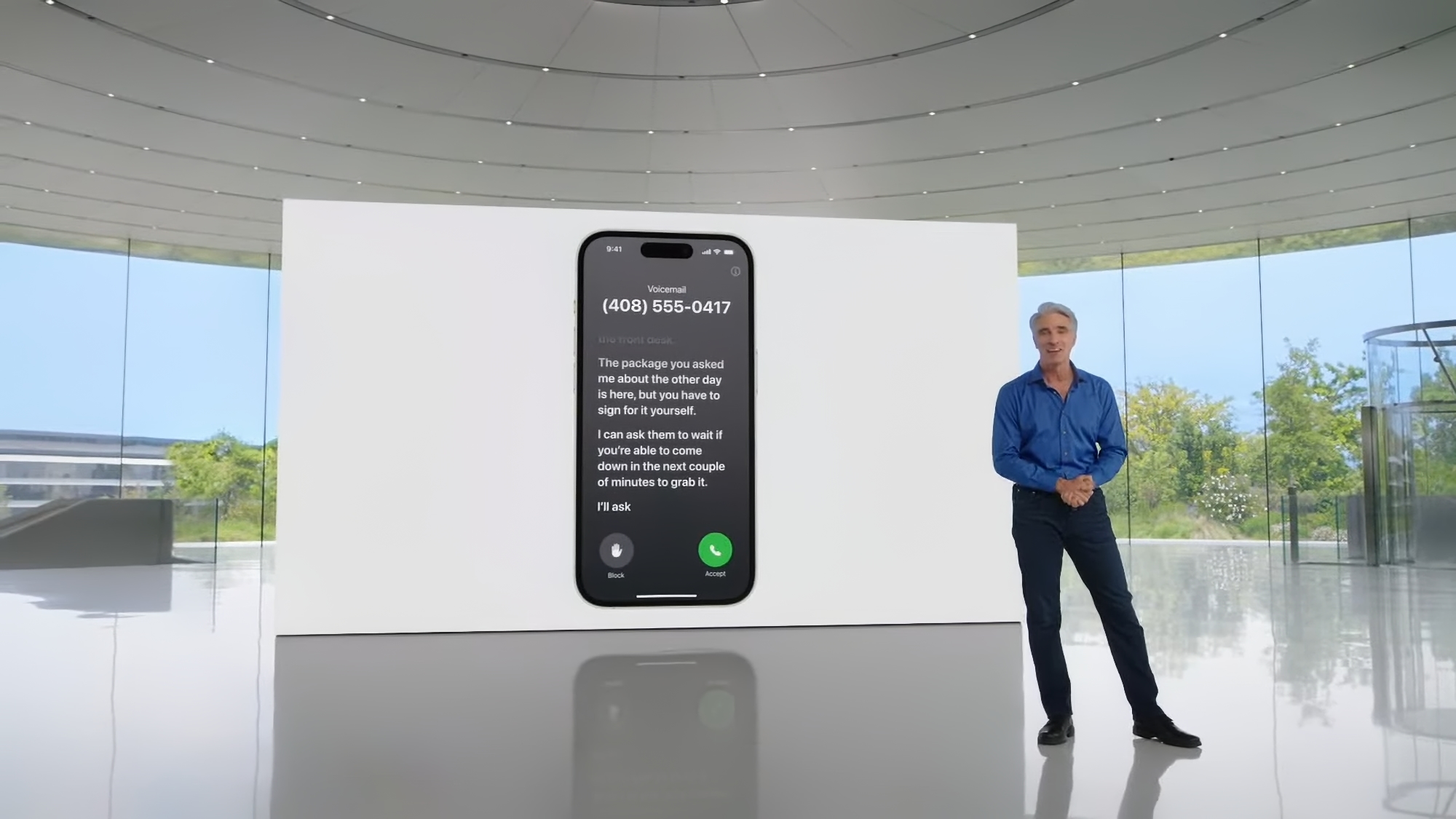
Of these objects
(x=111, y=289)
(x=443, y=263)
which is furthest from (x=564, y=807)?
(x=111, y=289)

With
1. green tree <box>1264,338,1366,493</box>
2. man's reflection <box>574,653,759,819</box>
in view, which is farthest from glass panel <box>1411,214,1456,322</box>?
man's reflection <box>574,653,759,819</box>

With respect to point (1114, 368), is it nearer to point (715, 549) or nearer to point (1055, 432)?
point (715, 549)

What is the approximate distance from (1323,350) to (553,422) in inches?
589

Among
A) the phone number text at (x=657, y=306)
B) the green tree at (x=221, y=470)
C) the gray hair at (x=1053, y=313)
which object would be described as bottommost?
the green tree at (x=221, y=470)

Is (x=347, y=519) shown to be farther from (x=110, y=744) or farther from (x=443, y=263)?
(x=110, y=744)

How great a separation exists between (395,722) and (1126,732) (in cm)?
275

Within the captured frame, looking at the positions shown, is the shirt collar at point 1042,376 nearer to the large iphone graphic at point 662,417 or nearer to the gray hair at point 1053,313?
the gray hair at point 1053,313

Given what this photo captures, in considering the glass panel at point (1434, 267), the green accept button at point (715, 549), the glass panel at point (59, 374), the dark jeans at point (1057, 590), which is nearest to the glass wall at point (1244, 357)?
the glass panel at point (1434, 267)

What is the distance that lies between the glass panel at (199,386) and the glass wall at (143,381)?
2 centimetres

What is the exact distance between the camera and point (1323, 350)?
16.9 m

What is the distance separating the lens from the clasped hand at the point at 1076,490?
3684 millimetres

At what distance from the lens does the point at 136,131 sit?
10.8 m

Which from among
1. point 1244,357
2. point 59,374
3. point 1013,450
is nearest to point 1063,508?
point 1013,450

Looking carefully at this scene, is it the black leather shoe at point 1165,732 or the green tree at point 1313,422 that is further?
the green tree at point 1313,422
